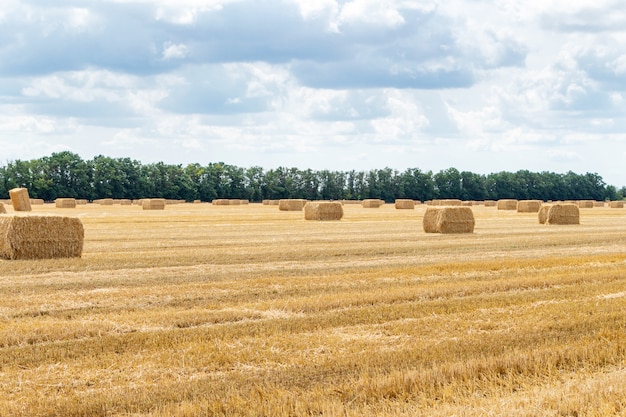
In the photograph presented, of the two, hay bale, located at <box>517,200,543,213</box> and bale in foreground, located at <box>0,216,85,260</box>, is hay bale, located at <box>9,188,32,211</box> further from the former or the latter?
hay bale, located at <box>517,200,543,213</box>

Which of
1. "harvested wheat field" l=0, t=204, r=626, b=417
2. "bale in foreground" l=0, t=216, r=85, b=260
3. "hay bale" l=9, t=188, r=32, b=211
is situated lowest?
"harvested wheat field" l=0, t=204, r=626, b=417

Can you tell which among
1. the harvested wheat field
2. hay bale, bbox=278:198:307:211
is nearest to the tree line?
hay bale, bbox=278:198:307:211

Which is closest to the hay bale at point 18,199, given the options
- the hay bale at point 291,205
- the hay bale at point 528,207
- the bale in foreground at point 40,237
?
the hay bale at point 291,205

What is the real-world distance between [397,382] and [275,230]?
26.3m

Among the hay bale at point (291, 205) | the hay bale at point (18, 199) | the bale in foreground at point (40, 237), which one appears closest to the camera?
the bale in foreground at point (40, 237)

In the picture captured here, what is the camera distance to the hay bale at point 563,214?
40750 mm

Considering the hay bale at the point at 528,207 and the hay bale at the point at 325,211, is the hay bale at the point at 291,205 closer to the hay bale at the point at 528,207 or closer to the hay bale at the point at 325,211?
the hay bale at the point at 528,207

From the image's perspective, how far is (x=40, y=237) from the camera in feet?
70.5

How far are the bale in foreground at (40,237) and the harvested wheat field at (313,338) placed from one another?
1.40 meters

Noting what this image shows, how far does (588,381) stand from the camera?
25.7 feet

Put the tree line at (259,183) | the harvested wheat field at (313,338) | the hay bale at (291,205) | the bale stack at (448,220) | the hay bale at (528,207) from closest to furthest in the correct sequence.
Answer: the harvested wheat field at (313,338) → the bale stack at (448,220) → the hay bale at (528,207) → the hay bale at (291,205) → the tree line at (259,183)

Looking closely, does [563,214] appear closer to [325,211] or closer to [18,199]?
[325,211]

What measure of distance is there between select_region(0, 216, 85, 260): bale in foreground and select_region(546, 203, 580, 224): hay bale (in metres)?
26.0

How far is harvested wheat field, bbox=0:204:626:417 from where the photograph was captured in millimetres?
7488
